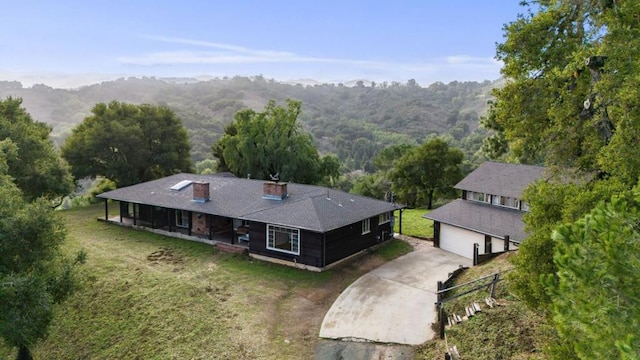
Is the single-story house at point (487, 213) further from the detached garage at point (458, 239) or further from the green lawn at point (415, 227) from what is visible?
the green lawn at point (415, 227)

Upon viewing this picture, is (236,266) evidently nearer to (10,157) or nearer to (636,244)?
(10,157)

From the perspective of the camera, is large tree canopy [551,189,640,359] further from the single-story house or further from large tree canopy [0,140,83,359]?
the single-story house

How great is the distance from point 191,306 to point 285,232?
6178mm

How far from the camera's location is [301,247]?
19844mm

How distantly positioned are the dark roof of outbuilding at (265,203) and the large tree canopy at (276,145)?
6.84m

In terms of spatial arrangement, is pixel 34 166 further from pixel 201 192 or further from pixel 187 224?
pixel 201 192

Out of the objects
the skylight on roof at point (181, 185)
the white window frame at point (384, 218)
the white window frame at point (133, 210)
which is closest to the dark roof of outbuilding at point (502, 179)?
the white window frame at point (384, 218)

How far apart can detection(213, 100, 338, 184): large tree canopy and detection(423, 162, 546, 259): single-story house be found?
1529 centimetres

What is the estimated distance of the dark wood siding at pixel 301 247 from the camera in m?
19.4

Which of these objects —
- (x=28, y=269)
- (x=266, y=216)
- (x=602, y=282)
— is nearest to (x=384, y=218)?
(x=266, y=216)

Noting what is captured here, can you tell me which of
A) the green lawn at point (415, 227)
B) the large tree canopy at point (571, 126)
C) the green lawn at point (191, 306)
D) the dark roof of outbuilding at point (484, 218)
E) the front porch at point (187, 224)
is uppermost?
the large tree canopy at point (571, 126)

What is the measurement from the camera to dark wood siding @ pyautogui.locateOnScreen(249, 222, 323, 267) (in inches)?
764

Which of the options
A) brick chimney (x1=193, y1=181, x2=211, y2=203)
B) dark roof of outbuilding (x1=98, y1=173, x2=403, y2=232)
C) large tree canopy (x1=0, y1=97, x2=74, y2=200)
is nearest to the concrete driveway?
dark roof of outbuilding (x1=98, y1=173, x2=403, y2=232)

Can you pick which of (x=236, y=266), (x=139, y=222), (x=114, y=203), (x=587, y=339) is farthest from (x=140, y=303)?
(x=114, y=203)
